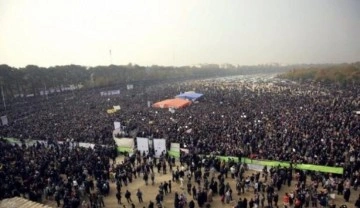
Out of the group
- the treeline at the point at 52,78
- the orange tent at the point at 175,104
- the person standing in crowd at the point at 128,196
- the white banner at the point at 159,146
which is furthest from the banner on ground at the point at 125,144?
the treeline at the point at 52,78

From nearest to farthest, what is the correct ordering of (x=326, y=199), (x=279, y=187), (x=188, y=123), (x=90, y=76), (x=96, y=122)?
(x=326, y=199) < (x=279, y=187) < (x=188, y=123) < (x=96, y=122) < (x=90, y=76)

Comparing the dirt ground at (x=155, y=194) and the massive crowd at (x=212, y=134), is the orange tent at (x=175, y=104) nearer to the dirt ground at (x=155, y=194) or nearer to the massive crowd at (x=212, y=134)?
the massive crowd at (x=212, y=134)

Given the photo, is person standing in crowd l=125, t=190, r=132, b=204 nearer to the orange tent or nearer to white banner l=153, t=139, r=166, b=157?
white banner l=153, t=139, r=166, b=157

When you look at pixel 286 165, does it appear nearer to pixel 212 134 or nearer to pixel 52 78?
pixel 212 134

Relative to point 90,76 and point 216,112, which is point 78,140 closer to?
point 216,112

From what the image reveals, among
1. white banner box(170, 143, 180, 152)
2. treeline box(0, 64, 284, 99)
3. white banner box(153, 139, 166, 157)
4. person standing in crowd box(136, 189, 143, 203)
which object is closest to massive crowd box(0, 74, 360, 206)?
white banner box(170, 143, 180, 152)

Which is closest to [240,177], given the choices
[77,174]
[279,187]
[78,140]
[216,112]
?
[279,187]
